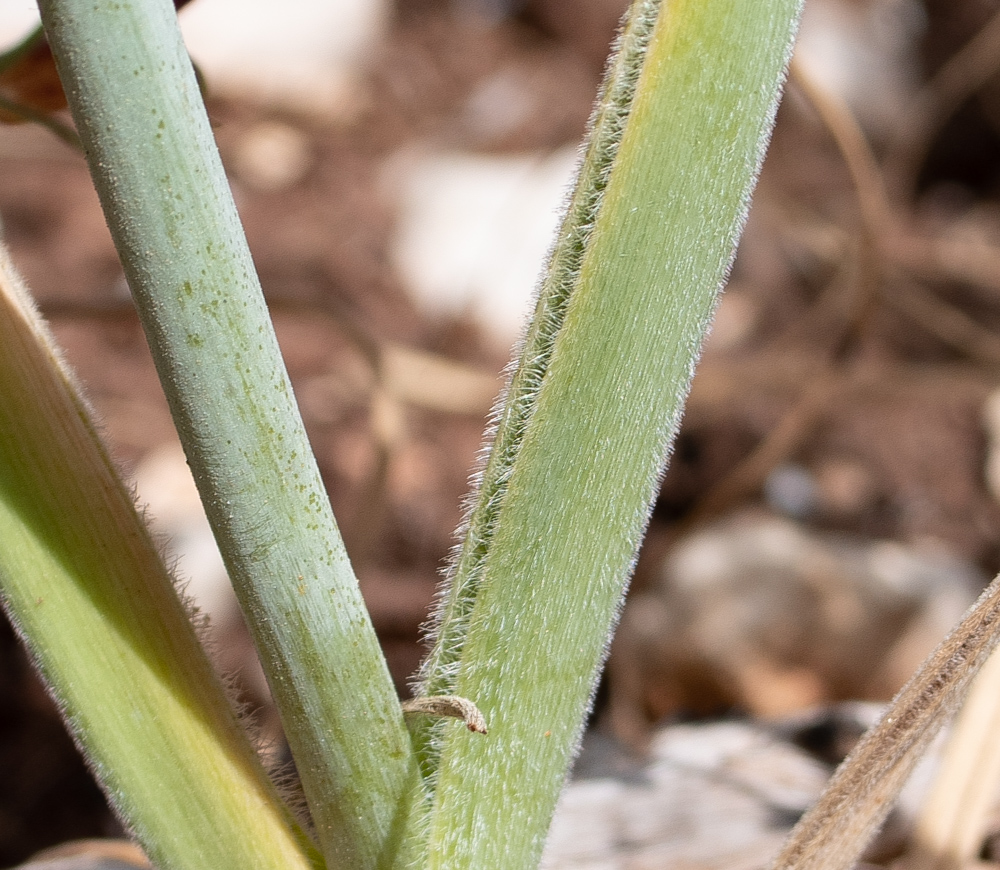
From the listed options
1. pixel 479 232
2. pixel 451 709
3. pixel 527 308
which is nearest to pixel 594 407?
pixel 451 709

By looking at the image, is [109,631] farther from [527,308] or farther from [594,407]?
[527,308]

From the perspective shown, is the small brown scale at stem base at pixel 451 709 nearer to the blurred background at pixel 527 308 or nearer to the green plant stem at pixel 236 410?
the green plant stem at pixel 236 410

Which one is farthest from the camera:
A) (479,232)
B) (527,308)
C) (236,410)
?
(479,232)

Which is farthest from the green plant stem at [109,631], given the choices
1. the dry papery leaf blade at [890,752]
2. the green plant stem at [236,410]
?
the dry papery leaf blade at [890,752]

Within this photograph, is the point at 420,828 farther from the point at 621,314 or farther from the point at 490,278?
the point at 490,278

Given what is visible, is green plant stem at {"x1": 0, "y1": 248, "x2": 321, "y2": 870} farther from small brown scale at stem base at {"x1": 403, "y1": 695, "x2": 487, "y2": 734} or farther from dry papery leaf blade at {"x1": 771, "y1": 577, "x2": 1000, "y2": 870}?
dry papery leaf blade at {"x1": 771, "y1": 577, "x2": 1000, "y2": 870}
